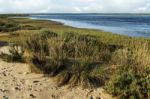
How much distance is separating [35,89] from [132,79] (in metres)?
2.63

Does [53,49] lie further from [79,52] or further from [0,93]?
[0,93]

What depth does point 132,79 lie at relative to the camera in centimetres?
834

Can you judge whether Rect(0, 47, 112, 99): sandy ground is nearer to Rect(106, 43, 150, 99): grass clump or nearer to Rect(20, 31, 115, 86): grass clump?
Rect(20, 31, 115, 86): grass clump

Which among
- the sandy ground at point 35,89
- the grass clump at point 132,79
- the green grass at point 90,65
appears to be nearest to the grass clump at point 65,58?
the green grass at point 90,65

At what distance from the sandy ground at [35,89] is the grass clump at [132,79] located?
400 millimetres

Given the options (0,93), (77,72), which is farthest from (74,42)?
(0,93)

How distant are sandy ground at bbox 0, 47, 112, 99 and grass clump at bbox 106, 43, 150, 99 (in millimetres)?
400

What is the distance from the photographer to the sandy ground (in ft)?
29.0

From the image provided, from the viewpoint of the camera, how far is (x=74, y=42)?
11711 mm

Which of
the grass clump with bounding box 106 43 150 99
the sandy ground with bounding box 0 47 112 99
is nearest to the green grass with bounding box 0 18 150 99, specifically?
the grass clump with bounding box 106 43 150 99

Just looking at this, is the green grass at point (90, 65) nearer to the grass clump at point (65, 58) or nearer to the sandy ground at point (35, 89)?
the grass clump at point (65, 58)

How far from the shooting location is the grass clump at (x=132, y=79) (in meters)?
8.01

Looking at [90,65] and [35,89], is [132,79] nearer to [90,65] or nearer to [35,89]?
[90,65]

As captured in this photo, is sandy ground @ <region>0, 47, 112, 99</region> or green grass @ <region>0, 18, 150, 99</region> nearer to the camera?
green grass @ <region>0, 18, 150, 99</region>
